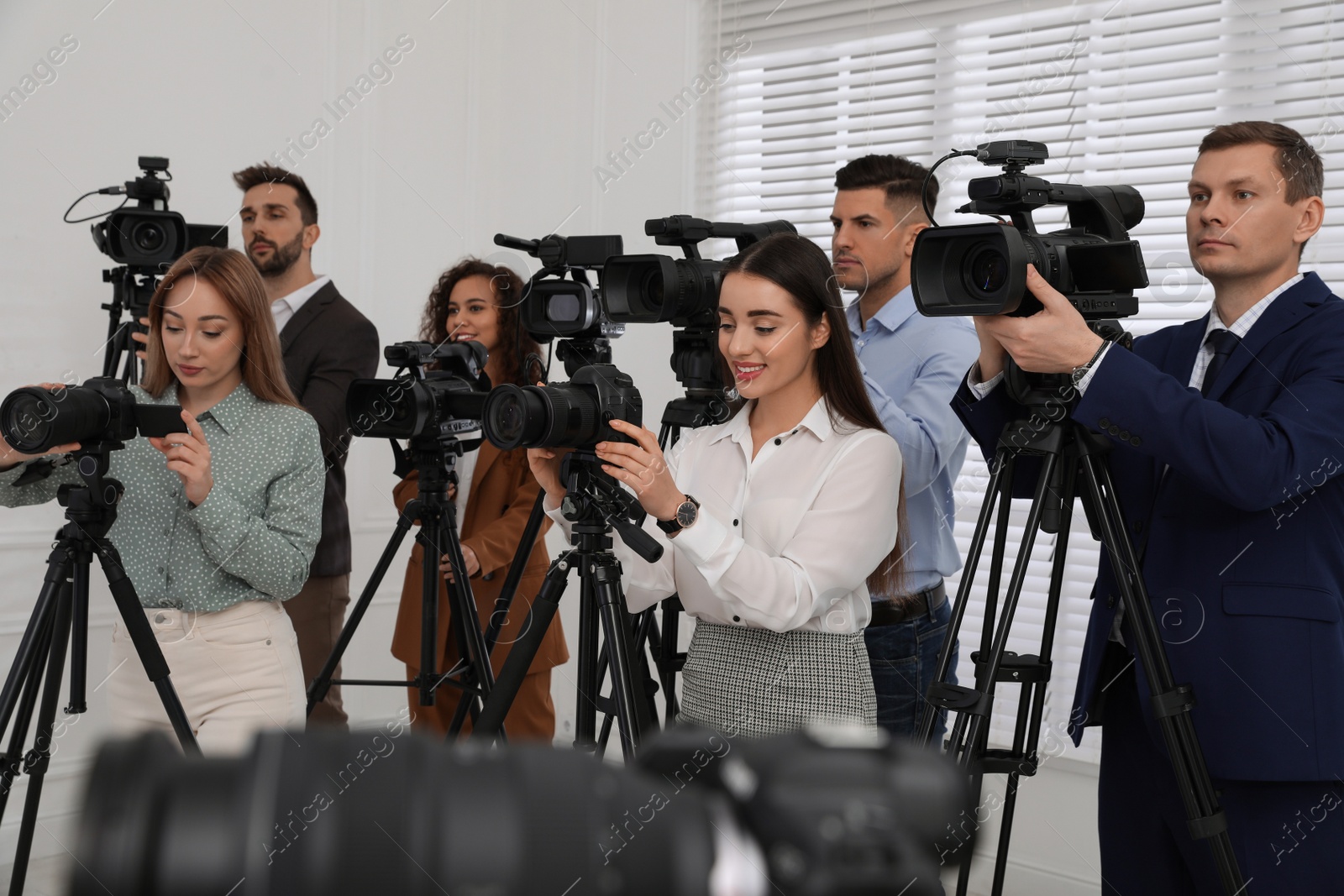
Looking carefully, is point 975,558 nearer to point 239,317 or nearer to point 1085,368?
point 1085,368

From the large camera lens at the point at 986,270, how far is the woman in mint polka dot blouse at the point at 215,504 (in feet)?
4.38

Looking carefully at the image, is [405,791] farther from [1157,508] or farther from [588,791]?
[1157,508]

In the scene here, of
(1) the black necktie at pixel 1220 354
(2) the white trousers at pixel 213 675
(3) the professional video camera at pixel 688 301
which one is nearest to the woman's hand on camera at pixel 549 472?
(3) the professional video camera at pixel 688 301

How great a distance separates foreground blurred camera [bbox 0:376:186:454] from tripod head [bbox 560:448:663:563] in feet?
2.47

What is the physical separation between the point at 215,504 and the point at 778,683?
1.08 m

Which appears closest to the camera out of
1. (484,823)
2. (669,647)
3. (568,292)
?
(484,823)

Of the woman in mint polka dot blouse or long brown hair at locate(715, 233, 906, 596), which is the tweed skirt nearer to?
long brown hair at locate(715, 233, 906, 596)

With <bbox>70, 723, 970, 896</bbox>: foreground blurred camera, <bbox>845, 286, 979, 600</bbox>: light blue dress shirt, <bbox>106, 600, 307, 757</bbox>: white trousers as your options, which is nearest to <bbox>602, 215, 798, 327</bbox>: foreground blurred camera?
<bbox>845, 286, 979, 600</bbox>: light blue dress shirt

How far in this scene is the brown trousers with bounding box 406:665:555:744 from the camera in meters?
2.84

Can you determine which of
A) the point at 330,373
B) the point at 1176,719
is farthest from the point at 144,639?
the point at 1176,719

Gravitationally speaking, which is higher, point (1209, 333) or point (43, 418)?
point (1209, 333)

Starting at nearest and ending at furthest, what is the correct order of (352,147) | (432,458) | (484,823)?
1. (484,823)
2. (432,458)
3. (352,147)

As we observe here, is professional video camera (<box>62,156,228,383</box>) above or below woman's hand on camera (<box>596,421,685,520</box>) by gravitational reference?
above

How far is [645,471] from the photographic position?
5.42 feet
